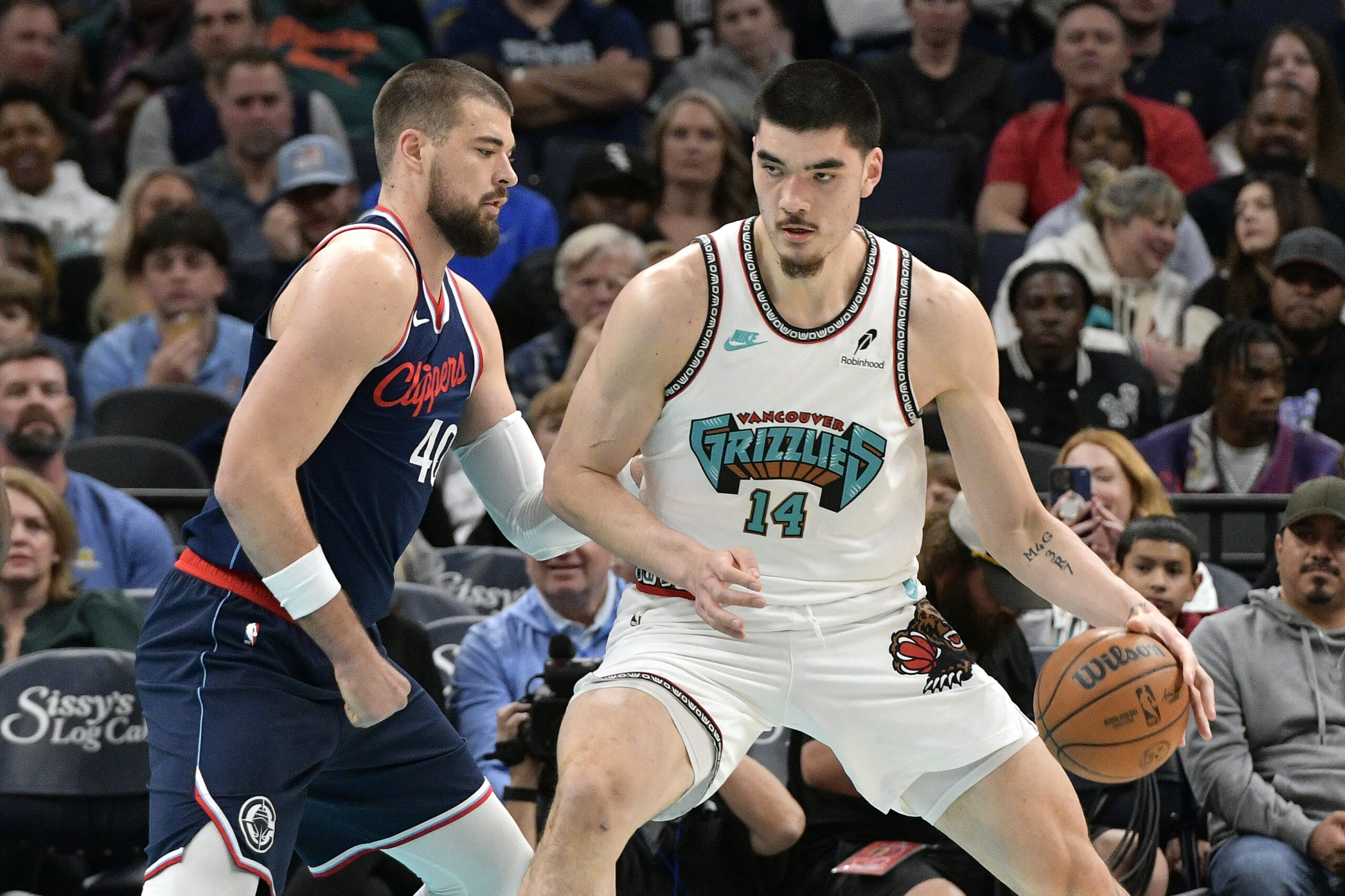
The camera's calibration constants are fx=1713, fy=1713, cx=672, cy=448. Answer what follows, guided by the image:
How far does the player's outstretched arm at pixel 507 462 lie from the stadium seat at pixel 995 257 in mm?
4867

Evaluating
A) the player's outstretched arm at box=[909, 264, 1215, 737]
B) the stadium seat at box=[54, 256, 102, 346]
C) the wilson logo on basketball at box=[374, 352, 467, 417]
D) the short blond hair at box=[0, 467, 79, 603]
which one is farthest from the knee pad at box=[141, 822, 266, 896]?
Answer: the stadium seat at box=[54, 256, 102, 346]

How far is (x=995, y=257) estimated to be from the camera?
28.4ft

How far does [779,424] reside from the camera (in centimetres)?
374

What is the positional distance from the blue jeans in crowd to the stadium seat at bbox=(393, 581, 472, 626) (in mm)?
2786

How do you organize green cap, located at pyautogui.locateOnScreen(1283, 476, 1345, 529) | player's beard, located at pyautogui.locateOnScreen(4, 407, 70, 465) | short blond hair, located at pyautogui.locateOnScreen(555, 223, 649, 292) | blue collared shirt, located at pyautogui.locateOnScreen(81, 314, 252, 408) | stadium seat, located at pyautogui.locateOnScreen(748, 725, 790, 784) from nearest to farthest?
green cap, located at pyautogui.locateOnScreen(1283, 476, 1345, 529)
stadium seat, located at pyautogui.locateOnScreen(748, 725, 790, 784)
player's beard, located at pyautogui.locateOnScreen(4, 407, 70, 465)
short blond hair, located at pyautogui.locateOnScreen(555, 223, 649, 292)
blue collared shirt, located at pyautogui.locateOnScreen(81, 314, 252, 408)

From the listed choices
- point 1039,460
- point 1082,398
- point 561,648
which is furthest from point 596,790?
point 1082,398

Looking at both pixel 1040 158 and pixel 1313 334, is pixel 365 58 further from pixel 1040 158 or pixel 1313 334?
pixel 1313 334

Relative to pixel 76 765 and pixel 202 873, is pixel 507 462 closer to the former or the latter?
pixel 202 873

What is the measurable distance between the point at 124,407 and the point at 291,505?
462 cm

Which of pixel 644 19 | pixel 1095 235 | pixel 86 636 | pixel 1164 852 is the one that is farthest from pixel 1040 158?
pixel 86 636

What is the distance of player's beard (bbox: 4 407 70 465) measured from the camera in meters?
6.68

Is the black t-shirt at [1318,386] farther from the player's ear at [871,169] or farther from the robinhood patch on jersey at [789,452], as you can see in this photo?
the robinhood patch on jersey at [789,452]

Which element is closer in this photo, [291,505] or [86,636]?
[291,505]

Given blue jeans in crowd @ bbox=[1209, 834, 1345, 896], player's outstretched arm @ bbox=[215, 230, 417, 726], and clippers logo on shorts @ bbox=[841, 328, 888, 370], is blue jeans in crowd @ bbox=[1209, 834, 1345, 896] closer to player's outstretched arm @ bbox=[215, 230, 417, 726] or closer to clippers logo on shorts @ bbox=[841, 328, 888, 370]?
clippers logo on shorts @ bbox=[841, 328, 888, 370]
